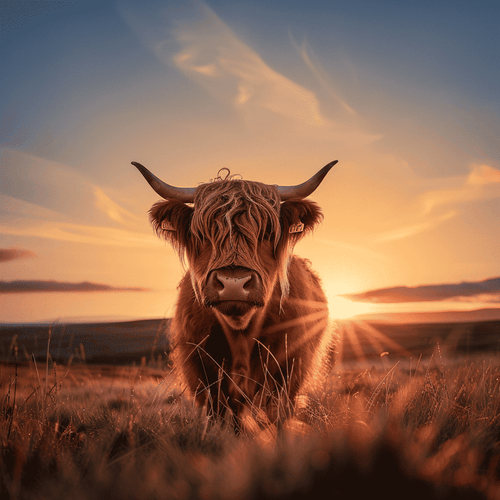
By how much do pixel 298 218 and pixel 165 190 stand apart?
5.77ft

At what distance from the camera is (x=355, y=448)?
163 centimetres

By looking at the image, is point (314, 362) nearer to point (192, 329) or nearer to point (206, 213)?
point (192, 329)

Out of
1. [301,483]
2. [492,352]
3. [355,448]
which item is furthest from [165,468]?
[492,352]

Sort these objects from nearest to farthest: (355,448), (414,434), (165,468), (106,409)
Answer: (355,448), (165,468), (414,434), (106,409)

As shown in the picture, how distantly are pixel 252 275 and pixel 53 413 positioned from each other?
204 centimetres

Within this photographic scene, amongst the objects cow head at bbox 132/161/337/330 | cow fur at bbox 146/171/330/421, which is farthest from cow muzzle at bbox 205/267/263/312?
cow fur at bbox 146/171/330/421

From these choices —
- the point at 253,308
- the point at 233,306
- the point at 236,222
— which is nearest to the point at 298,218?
the point at 236,222

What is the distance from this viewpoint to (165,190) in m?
5.20

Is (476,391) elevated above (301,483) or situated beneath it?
situated beneath

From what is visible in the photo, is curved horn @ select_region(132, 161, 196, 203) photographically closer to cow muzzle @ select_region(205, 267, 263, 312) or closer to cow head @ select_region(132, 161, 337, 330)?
cow head @ select_region(132, 161, 337, 330)

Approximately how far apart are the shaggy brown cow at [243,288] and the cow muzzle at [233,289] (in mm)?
10

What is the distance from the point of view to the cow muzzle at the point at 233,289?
3.79 meters

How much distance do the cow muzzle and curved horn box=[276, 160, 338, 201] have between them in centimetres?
159

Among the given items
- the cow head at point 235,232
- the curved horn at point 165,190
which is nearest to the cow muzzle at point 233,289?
the cow head at point 235,232
